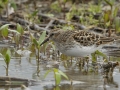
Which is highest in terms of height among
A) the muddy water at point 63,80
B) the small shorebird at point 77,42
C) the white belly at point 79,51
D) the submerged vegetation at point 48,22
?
the submerged vegetation at point 48,22

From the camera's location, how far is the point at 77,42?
8367 mm

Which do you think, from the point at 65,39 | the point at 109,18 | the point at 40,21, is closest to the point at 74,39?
the point at 65,39

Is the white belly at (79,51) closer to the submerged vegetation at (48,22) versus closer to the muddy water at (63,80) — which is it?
the muddy water at (63,80)

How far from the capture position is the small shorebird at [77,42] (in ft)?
26.9

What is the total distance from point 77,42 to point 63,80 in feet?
4.67

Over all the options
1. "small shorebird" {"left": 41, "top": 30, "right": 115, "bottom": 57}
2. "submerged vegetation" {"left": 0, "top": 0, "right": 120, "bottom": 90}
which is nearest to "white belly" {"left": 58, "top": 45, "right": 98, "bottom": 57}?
"small shorebird" {"left": 41, "top": 30, "right": 115, "bottom": 57}

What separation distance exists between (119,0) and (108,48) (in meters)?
4.53

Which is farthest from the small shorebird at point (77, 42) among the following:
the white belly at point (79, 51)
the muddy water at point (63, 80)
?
the muddy water at point (63, 80)

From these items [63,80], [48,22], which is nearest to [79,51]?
[63,80]

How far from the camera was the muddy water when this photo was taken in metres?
6.71

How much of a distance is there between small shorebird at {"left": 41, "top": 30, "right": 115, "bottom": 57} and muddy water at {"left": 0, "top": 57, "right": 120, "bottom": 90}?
310 millimetres

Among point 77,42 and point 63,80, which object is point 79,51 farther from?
point 63,80

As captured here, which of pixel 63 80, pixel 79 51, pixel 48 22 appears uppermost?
pixel 48 22

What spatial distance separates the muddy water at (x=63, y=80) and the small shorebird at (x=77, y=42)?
12.2 inches
